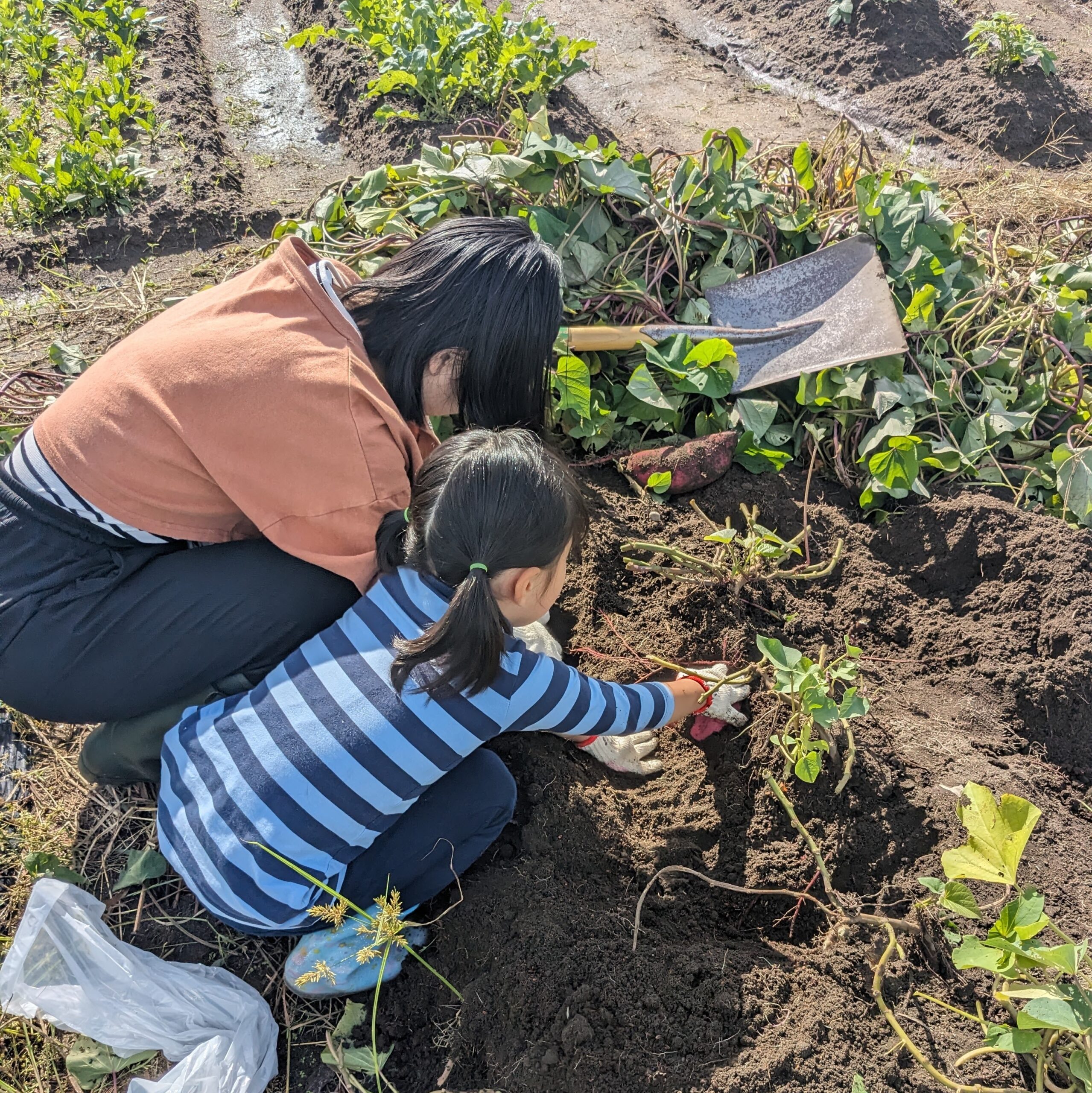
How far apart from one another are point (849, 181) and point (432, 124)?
6.58ft

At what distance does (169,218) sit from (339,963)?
10.3 ft

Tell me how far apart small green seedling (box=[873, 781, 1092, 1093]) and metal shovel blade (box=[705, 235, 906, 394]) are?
1473mm

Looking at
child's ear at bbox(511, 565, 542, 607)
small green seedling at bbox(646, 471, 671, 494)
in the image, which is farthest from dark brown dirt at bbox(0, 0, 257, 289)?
child's ear at bbox(511, 565, 542, 607)

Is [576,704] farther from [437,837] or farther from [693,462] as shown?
[693,462]

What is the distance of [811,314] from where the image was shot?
2504mm

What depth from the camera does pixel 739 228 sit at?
8.43 feet

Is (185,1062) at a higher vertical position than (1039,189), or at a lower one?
lower

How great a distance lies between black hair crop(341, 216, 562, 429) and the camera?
5.13ft

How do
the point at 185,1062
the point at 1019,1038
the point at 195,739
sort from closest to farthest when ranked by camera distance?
the point at 1019,1038
the point at 185,1062
the point at 195,739

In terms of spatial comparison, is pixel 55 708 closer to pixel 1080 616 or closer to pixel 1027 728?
pixel 1027 728

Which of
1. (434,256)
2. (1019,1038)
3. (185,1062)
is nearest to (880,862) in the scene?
(1019,1038)

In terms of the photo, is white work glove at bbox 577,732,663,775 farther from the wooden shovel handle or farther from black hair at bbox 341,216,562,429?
the wooden shovel handle

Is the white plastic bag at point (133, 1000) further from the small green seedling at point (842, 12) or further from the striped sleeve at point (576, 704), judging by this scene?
the small green seedling at point (842, 12)

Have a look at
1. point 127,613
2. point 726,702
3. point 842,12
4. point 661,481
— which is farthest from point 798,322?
point 842,12
